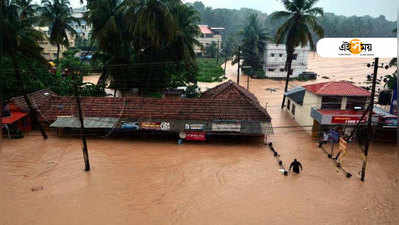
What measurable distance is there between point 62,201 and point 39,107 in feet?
36.2

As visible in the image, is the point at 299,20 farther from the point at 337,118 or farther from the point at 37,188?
the point at 37,188

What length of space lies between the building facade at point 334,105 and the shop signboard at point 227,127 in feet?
17.6

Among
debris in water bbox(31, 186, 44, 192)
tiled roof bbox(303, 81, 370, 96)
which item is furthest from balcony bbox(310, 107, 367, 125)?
debris in water bbox(31, 186, 44, 192)

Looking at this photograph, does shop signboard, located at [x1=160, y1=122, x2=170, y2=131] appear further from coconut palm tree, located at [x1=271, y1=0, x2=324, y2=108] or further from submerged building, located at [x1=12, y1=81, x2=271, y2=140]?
coconut palm tree, located at [x1=271, y1=0, x2=324, y2=108]

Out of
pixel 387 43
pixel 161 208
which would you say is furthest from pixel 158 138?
pixel 387 43

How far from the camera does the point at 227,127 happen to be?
63.6ft

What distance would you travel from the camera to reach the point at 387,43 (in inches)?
427

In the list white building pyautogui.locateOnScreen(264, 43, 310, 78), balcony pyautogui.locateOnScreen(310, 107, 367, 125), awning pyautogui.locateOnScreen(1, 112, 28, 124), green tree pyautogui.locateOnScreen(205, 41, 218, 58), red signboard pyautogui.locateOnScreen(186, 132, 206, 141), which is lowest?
red signboard pyautogui.locateOnScreen(186, 132, 206, 141)

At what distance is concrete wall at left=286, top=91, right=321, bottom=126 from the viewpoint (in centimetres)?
2202

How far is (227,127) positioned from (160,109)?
4.87m

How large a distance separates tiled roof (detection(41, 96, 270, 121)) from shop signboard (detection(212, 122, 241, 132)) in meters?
0.87

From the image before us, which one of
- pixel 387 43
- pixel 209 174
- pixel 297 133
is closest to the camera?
pixel 387 43

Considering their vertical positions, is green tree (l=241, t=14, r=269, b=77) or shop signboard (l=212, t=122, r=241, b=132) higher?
green tree (l=241, t=14, r=269, b=77)

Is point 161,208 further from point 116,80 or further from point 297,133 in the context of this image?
point 116,80
